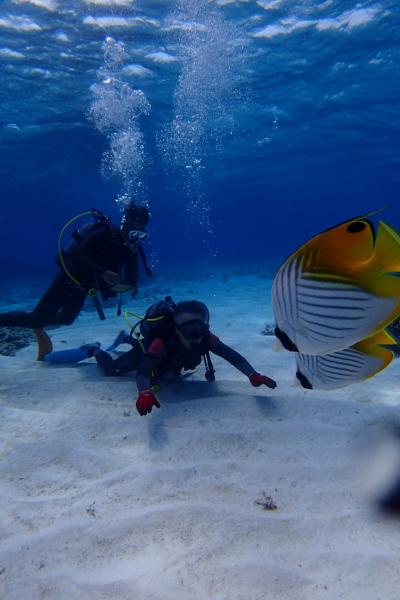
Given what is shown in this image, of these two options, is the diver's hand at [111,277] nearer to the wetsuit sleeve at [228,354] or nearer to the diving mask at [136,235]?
the diving mask at [136,235]

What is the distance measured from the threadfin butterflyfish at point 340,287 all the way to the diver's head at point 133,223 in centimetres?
545

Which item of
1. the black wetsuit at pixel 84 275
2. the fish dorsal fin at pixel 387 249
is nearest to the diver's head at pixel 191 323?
the black wetsuit at pixel 84 275

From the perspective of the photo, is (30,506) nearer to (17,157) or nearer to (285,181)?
(17,157)

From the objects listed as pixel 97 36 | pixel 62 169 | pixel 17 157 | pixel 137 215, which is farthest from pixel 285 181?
pixel 137 215

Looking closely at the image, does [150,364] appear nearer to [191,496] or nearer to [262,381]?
[262,381]

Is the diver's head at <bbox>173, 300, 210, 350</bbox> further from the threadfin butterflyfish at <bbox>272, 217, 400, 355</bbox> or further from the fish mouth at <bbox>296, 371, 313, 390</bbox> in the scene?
the threadfin butterflyfish at <bbox>272, 217, 400, 355</bbox>

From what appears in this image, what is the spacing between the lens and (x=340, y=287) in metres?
1.34

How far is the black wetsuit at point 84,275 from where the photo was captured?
6559mm

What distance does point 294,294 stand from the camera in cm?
141

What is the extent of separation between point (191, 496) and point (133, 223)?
4.79 metres

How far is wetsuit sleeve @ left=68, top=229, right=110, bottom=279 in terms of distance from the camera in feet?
20.6

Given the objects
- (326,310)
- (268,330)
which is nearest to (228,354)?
(326,310)

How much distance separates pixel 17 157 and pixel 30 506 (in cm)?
3468

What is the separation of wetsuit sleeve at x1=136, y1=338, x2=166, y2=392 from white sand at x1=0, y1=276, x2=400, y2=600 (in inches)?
13.0
